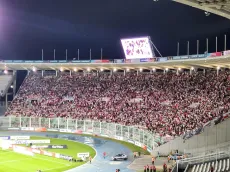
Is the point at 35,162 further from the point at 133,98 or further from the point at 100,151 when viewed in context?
the point at 133,98

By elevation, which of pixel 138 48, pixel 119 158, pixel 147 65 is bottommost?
pixel 119 158

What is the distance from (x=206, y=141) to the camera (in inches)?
1474

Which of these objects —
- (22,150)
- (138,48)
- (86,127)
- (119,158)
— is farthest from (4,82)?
(119,158)

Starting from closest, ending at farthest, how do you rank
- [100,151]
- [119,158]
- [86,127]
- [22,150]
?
[119,158] < [22,150] < [100,151] < [86,127]

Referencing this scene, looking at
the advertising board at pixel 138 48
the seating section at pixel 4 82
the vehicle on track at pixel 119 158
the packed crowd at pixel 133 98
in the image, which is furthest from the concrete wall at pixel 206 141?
the seating section at pixel 4 82

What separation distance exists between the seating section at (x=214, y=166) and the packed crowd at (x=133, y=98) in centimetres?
1279

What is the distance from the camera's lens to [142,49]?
59875 millimetres

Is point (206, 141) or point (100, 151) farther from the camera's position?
point (100, 151)

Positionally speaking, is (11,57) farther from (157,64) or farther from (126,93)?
(157,64)

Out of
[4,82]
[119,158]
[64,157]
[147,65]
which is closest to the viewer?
[119,158]

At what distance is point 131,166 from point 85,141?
18447 millimetres

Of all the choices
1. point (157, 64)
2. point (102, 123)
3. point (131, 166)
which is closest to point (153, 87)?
point (157, 64)

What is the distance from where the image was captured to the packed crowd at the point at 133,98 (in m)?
46.4

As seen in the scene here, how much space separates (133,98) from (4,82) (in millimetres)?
33920
